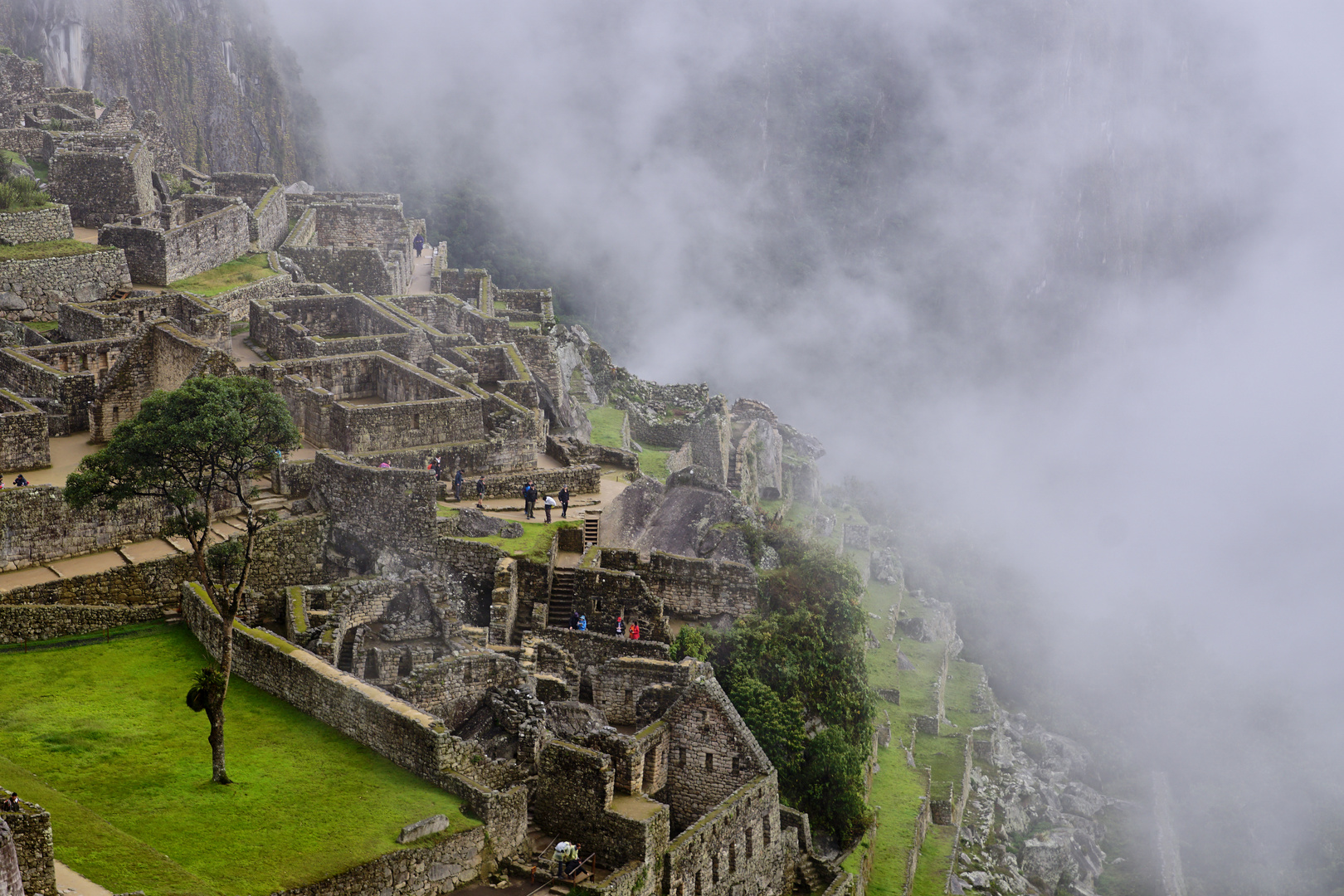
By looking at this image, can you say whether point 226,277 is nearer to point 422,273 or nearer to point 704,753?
point 422,273

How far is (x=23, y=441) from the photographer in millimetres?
31219

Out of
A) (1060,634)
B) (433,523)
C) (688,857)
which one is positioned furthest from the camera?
(1060,634)

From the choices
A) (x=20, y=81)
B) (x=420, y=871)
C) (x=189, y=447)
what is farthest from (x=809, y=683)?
(x=20, y=81)

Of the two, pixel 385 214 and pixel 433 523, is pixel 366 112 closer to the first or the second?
pixel 385 214

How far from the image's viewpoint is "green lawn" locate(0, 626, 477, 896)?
17953 millimetres

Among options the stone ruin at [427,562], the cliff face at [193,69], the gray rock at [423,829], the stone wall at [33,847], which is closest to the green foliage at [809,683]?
the stone ruin at [427,562]

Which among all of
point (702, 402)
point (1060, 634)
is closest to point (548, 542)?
point (702, 402)

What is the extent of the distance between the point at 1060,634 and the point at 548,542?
56228 mm

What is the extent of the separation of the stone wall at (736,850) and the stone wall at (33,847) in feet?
36.5

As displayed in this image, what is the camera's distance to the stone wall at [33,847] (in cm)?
1434

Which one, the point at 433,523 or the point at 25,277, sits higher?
the point at 25,277

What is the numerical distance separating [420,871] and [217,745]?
3.33 meters

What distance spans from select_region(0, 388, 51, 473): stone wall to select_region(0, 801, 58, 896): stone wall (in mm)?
18206

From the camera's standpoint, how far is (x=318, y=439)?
1396 inches
